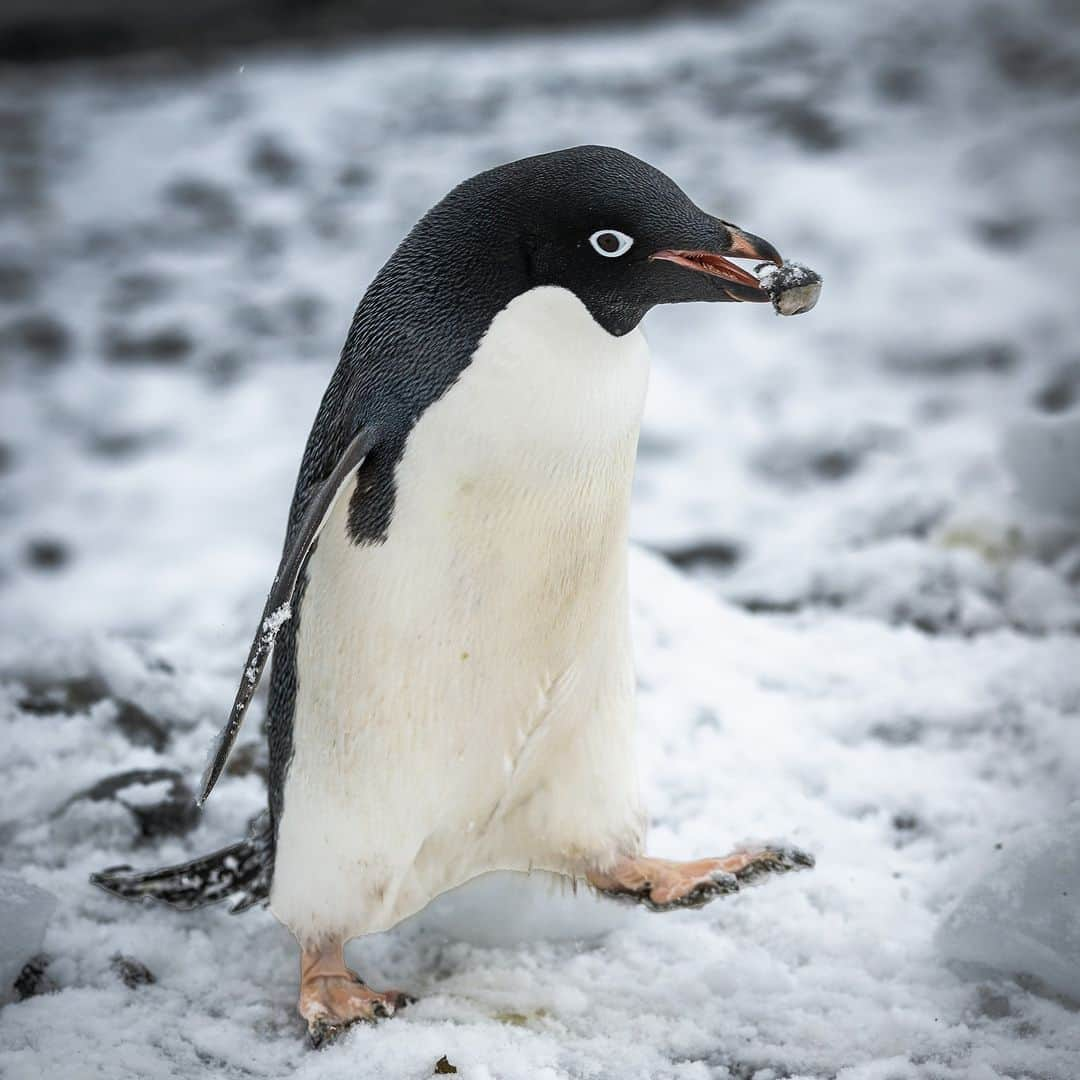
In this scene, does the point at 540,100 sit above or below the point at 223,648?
above

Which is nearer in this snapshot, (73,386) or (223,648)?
(223,648)

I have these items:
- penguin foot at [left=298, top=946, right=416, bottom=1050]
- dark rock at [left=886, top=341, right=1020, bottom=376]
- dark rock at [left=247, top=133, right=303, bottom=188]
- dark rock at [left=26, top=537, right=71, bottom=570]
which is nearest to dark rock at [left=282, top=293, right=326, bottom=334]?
dark rock at [left=247, top=133, right=303, bottom=188]

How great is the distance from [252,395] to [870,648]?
2540 millimetres

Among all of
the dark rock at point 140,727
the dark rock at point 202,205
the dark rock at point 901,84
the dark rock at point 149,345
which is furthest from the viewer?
the dark rock at point 901,84

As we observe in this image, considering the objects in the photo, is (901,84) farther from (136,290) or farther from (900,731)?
(900,731)

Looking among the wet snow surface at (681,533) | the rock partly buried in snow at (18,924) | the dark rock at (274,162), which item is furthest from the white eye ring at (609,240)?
the dark rock at (274,162)

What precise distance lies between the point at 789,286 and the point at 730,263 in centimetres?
8

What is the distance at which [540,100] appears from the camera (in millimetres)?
6797

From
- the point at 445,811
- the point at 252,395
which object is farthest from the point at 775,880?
the point at 252,395

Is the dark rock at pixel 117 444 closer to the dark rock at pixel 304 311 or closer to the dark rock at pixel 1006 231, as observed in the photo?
the dark rock at pixel 304 311

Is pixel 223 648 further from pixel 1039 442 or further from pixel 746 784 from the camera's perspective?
pixel 1039 442

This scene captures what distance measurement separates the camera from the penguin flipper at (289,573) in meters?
1.68

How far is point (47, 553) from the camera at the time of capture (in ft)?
12.3

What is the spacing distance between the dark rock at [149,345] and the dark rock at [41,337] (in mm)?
161
